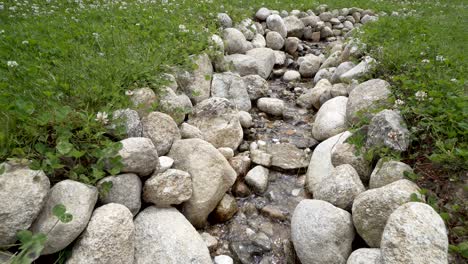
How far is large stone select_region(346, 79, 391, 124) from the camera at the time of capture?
443 centimetres

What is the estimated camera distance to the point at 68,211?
101 inches

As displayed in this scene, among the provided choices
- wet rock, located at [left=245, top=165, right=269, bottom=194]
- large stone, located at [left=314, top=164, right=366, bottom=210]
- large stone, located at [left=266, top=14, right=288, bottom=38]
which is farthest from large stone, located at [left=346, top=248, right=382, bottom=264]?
large stone, located at [left=266, top=14, right=288, bottom=38]

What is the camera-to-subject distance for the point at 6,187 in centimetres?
238

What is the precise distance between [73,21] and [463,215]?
5.98 meters

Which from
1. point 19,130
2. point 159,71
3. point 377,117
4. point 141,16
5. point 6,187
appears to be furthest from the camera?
point 141,16

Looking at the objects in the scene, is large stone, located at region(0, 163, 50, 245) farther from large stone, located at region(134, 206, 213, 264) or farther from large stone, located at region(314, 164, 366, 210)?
large stone, located at region(314, 164, 366, 210)

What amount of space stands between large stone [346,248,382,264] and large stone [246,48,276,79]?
505cm

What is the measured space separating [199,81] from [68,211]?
10.9 ft

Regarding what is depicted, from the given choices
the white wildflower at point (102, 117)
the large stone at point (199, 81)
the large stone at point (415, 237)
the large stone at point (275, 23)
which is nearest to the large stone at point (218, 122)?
the large stone at point (199, 81)

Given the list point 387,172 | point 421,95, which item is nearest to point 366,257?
point 387,172

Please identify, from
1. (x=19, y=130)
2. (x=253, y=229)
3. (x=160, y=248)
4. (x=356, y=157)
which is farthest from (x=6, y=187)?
(x=356, y=157)

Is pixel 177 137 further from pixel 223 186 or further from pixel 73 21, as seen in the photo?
pixel 73 21

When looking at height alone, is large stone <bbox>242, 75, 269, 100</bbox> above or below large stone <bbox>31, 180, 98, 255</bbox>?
below

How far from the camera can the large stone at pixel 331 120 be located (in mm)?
5082
